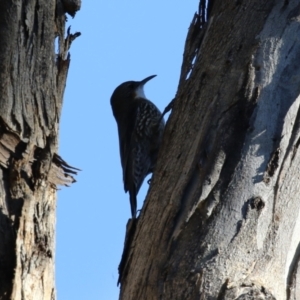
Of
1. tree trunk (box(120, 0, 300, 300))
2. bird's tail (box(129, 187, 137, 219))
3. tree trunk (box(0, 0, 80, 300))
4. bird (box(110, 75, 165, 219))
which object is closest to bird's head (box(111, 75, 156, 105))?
bird (box(110, 75, 165, 219))

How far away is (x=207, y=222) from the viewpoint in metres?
2.97

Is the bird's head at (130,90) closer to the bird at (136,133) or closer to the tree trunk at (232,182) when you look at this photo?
the bird at (136,133)

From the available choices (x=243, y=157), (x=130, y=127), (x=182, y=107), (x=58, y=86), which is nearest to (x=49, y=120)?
(x=58, y=86)

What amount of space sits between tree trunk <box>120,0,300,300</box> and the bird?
9.87 ft

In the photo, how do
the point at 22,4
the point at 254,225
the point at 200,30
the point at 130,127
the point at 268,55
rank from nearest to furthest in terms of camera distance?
1. the point at 254,225
2. the point at 268,55
3. the point at 22,4
4. the point at 200,30
5. the point at 130,127

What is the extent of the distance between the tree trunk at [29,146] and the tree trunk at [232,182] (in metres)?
0.38

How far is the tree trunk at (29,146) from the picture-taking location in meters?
3.08

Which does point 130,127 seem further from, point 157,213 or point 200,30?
point 157,213

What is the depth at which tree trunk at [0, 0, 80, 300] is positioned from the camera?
308 centimetres

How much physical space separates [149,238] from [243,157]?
0.50m

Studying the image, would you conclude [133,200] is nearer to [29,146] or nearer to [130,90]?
[130,90]

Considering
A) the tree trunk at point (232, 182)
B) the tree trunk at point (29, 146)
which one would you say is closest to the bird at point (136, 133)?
the tree trunk at point (29, 146)

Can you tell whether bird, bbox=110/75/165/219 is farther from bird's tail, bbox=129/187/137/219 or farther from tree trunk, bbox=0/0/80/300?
tree trunk, bbox=0/0/80/300

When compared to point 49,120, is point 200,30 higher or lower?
higher
